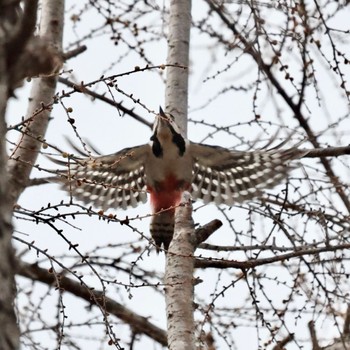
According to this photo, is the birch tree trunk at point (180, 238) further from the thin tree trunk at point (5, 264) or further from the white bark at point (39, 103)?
the thin tree trunk at point (5, 264)

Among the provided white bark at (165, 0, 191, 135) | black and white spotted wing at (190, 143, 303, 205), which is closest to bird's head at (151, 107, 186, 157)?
black and white spotted wing at (190, 143, 303, 205)

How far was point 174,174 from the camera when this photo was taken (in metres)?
5.33

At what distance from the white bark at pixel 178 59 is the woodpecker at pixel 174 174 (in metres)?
0.48

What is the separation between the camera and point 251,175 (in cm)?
539

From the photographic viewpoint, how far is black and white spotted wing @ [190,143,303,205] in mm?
5090

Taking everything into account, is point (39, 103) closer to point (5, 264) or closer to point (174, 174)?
point (174, 174)

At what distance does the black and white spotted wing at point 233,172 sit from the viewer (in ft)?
16.7

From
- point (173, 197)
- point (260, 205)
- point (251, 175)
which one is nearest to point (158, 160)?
point (173, 197)

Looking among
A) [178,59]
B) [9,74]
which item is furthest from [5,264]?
[178,59]

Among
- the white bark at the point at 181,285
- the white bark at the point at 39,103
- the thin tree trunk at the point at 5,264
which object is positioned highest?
the white bark at the point at 39,103

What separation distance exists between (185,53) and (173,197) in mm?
1100

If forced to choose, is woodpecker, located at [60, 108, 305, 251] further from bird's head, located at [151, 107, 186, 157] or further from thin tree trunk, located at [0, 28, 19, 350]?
thin tree trunk, located at [0, 28, 19, 350]

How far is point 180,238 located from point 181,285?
1.01 ft

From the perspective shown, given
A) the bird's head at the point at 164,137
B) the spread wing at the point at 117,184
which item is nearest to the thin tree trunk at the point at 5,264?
the bird's head at the point at 164,137
